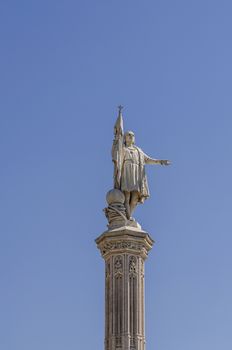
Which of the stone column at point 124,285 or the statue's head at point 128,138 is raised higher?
the statue's head at point 128,138

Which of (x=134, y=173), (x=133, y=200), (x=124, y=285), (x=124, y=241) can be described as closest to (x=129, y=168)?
(x=134, y=173)

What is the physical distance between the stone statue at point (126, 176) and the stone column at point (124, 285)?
0.92 metres

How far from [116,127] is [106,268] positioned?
17.3 ft

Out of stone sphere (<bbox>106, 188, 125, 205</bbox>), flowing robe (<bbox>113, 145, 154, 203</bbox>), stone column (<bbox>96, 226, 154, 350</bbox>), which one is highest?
flowing robe (<bbox>113, 145, 154, 203</bbox>)

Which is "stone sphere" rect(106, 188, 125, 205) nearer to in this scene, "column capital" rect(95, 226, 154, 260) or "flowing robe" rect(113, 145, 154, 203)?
"flowing robe" rect(113, 145, 154, 203)

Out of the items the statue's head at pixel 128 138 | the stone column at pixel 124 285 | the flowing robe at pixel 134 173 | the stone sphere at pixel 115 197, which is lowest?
the stone column at pixel 124 285

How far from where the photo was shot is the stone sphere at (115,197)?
34750 millimetres

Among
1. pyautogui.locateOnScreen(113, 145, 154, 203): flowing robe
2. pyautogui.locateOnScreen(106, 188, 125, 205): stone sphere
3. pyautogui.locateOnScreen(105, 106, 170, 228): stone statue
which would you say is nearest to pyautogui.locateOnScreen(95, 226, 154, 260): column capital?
pyautogui.locateOnScreen(105, 106, 170, 228): stone statue

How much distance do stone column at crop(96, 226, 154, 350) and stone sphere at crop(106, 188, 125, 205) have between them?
45.1 inches

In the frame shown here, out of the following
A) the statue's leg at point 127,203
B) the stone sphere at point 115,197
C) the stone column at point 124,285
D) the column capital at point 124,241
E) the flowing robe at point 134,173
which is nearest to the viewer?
the stone column at point 124,285

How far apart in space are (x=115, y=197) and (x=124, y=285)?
323 cm

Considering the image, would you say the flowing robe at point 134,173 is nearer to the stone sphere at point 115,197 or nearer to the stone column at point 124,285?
the stone sphere at point 115,197

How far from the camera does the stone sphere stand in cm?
3475

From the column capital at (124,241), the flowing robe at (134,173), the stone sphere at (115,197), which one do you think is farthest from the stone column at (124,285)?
the flowing robe at (134,173)
